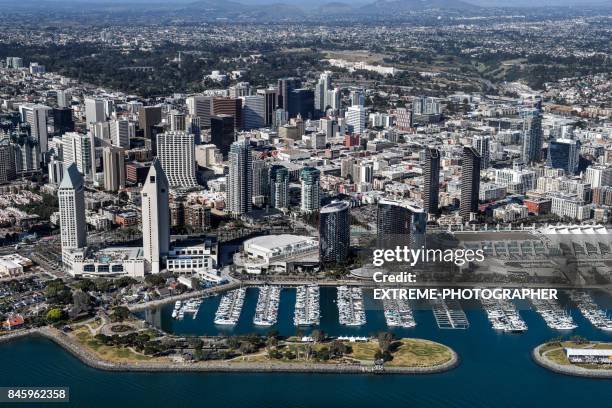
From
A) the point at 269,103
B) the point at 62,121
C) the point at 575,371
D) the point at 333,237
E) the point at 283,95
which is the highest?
the point at 283,95

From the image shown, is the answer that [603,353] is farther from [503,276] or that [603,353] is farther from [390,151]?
[390,151]

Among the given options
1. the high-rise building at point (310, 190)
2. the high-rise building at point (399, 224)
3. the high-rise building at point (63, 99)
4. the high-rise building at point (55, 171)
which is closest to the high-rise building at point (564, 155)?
the high-rise building at point (310, 190)

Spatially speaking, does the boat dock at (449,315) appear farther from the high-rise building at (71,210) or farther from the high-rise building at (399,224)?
the high-rise building at (71,210)

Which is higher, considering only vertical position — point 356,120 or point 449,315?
point 356,120

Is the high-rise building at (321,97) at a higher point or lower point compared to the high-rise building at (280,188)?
higher

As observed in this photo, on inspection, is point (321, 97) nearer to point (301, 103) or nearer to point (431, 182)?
point (301, 103)

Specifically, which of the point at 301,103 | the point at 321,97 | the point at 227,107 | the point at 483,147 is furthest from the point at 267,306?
the point at 321,97

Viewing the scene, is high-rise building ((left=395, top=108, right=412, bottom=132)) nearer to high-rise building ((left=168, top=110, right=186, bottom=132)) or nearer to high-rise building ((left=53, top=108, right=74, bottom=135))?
high-rise building ((left=168, top=110, right=186, bottom=132))

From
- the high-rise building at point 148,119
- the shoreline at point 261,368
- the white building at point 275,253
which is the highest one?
the high-rise building at point 148,119

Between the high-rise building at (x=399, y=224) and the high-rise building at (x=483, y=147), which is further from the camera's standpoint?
the high-rise building at (x=483, y=147)
